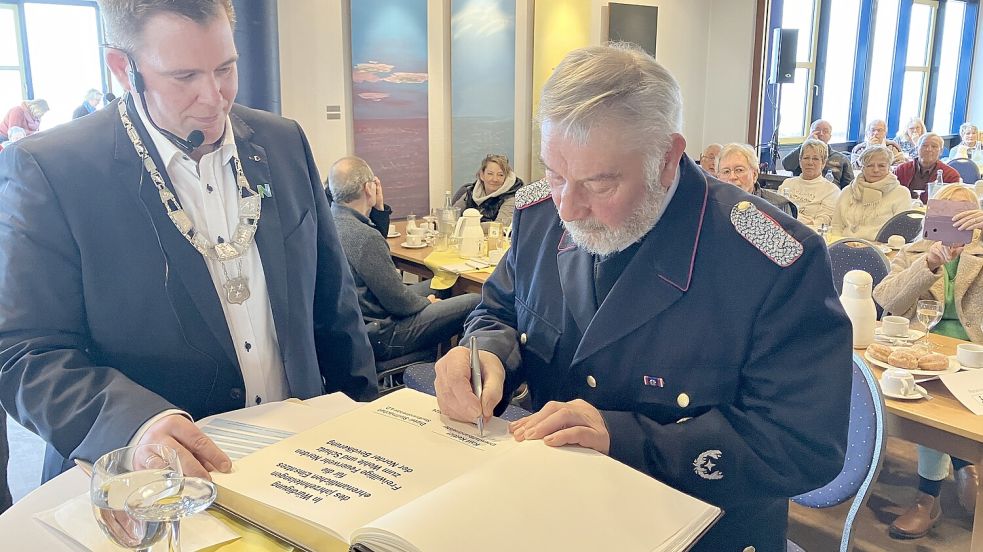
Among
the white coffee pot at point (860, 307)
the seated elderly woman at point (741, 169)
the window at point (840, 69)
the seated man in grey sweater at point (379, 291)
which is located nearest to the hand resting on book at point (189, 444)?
the white coffee pot at point (860, 307)

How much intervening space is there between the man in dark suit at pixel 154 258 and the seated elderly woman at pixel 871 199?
4.96 m

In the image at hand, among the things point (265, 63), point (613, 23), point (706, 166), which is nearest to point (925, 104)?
point (613, 23)

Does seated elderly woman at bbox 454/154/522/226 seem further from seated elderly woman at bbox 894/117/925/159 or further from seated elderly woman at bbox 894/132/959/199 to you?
seated elderly woman at bbox 894/117/925/159

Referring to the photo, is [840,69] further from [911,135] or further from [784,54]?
[784,54]

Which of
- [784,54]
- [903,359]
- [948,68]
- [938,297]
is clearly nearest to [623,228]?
[903,359]

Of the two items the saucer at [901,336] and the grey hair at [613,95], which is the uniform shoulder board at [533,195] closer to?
the grey hair at [613,95]

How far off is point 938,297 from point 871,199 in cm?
271

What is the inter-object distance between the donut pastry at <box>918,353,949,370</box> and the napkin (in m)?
2.18

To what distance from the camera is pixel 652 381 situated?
4.30ft

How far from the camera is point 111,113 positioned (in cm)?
143

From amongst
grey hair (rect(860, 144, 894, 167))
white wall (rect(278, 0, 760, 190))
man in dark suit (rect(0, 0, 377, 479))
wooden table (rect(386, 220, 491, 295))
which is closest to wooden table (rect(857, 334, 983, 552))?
man in dark suit (rect(0, 0, 377, 479))

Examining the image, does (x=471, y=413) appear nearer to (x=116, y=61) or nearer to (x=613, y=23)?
(x=116, y=61)

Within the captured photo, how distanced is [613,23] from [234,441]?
298 inches

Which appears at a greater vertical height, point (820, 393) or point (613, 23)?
point (613, 23)
